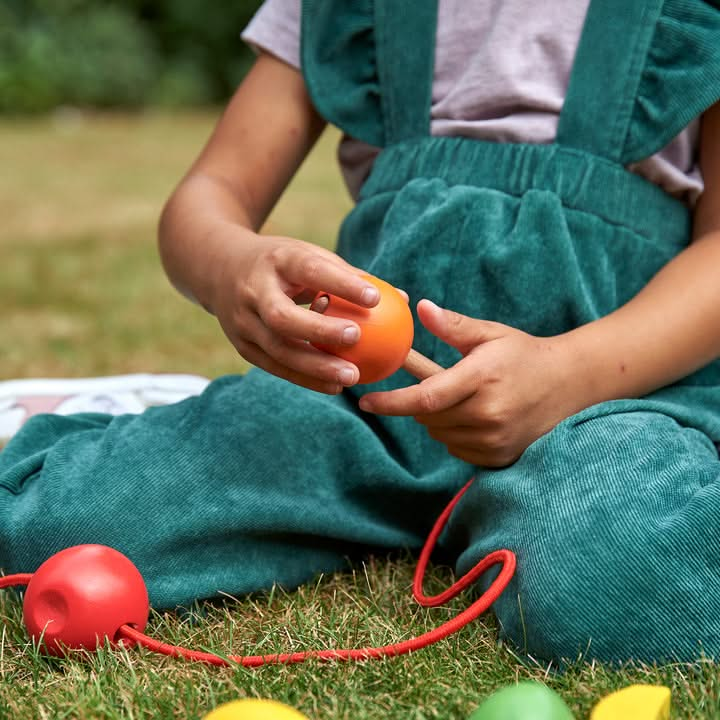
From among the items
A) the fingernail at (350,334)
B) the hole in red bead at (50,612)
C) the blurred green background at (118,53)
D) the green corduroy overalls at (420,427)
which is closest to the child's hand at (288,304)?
the fingernail at (350,334)

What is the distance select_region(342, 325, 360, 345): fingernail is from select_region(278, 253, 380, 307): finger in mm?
20

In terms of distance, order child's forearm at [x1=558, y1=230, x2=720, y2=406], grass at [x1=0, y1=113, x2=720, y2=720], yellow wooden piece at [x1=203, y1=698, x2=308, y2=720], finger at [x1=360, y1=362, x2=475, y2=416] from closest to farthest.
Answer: yellow wooden piece at [x1=203, y1=698, x2=308, y2=720], grass at [x1=0, y1=113, x2=720, y2=720], finger at [x1=360, y1=362, x2=475, y2=416], child's forearm at [x1=558, y1=230, x2=720, y2=406]

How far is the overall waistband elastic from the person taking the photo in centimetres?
110

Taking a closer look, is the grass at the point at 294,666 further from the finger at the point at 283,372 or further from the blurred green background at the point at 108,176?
the finger at the point at 283,372

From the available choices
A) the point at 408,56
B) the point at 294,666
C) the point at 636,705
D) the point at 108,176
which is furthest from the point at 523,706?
the point at 108,176

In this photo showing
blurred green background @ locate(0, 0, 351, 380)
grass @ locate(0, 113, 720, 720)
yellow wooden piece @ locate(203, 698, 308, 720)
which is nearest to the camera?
yellow wooden piece @ locate(203, 698, 308, 720)

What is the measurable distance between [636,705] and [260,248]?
481mm

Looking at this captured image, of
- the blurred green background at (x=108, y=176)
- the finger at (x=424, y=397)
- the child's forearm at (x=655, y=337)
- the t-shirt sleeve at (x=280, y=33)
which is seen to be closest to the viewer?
the finger at (x=424, y=397)

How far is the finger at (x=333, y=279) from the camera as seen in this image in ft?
2.70

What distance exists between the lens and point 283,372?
0.93m

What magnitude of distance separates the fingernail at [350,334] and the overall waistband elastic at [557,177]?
353mm

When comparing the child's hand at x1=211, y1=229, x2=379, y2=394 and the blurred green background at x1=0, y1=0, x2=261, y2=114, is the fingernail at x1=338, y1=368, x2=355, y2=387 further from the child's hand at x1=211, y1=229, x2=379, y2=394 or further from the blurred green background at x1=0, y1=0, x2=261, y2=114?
the blurred green background at x1=0, y1=0, x2=261, y2=114

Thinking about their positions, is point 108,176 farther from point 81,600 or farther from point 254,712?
point 254,712

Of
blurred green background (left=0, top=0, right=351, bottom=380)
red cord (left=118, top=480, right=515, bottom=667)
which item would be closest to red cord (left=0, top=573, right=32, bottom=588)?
red cord (left=118, top=480, right=515, bottom=667)
